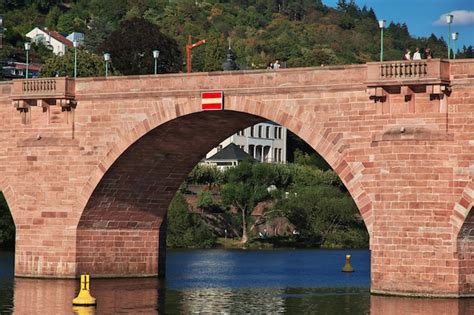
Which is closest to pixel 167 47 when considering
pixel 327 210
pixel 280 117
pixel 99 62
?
pixel 99 62

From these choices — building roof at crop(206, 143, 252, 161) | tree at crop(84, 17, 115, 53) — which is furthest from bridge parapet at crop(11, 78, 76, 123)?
tree at crop(84, 17, 115, 53)

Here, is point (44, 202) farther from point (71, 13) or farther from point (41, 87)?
point (71, 13)

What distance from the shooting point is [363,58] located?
173 meters

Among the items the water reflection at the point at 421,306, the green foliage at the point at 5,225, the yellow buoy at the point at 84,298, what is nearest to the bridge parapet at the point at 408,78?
the water reflection at the point at 421,306

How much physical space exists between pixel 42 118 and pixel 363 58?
123 meters

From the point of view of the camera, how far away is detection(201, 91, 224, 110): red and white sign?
1866 inches

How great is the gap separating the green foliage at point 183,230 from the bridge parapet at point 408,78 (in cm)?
4388

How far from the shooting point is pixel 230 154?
117 metres

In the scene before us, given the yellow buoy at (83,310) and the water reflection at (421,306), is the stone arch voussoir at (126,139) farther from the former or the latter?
the water reflection at (421,306)

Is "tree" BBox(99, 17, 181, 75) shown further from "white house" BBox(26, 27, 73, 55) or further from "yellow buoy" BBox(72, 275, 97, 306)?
"yellow buoy" BBox(72, 275, 97, 306)

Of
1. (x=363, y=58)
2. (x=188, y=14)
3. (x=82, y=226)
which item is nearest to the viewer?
(x=82, y=226)

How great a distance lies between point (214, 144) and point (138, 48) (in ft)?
179

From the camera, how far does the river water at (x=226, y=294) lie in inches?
1672

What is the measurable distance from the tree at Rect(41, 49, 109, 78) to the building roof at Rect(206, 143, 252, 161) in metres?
19.0
